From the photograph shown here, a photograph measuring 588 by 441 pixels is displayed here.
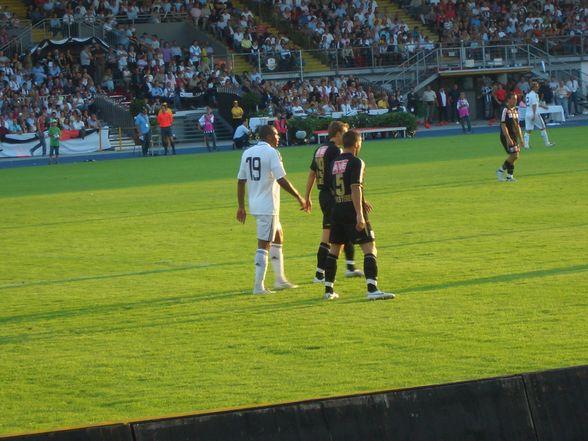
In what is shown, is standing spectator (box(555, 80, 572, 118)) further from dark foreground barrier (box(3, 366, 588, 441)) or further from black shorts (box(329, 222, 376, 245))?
dark foreground barrier (box(3, 366, 588, 441))

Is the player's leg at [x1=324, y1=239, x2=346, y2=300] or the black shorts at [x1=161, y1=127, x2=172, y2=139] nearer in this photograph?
the player's leg at [x1=324, y1=239, x2=346, y2=300]

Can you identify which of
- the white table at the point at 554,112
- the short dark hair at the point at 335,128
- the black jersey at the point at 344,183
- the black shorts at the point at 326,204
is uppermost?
the short dark hair at the point at 335,128

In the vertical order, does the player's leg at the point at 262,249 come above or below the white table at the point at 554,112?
above

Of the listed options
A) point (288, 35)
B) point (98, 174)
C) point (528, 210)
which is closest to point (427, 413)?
point (528, 210)

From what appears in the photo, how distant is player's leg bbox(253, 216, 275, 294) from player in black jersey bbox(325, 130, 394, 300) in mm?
1017

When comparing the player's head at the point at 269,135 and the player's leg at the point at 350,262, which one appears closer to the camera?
the player's head at the point at 269,135

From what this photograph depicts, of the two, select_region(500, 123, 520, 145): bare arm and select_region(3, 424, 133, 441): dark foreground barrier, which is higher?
select_region(500, 123, 520, 145): bare arm

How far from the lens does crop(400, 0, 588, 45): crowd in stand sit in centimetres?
6062

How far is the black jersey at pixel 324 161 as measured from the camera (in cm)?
1367

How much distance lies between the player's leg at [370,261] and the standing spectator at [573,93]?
45897mm

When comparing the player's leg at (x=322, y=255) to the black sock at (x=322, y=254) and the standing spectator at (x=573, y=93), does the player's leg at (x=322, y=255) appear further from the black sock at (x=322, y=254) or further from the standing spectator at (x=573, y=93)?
the standing spectator at (x=573, y=93)

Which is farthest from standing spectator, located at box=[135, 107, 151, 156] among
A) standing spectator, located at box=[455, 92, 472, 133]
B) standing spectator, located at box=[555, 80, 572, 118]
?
standing spectator, located at box=[555, 80, 572, 118]

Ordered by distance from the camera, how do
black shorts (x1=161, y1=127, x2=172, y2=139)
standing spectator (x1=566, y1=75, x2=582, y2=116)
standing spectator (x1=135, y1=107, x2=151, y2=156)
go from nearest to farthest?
standing spectator (x1=135, y1=107, x2=151, y2=156) < black shorts (x1=161, y1=127, x2=172, y2=139) < standing spectator (x1=566, y1=75, x2=582, y2=116)

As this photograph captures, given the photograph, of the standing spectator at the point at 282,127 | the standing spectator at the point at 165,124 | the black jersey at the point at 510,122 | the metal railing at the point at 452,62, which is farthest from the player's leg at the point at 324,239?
the metal railing at the point at 452,62
